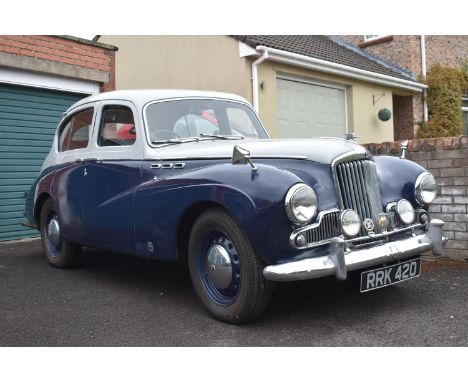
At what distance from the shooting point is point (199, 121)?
4754mm

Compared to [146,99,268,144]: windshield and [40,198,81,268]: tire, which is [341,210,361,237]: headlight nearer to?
[146,99,268,144]: windshield

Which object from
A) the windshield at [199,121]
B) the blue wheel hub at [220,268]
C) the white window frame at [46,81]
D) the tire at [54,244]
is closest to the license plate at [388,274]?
the blue wheel hub at [220,268]

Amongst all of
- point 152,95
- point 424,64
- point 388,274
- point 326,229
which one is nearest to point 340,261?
point 326,229

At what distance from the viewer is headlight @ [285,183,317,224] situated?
320cm

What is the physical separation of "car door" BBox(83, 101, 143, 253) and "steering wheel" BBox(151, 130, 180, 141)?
122mm

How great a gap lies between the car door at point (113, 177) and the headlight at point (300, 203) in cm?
162

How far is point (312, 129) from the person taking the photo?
11445mm

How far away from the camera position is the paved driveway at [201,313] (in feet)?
10.8

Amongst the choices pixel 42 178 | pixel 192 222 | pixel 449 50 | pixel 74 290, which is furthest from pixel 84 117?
pixel 449 50

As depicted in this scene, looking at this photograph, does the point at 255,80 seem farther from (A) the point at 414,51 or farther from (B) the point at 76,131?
(A) the point at 414,51

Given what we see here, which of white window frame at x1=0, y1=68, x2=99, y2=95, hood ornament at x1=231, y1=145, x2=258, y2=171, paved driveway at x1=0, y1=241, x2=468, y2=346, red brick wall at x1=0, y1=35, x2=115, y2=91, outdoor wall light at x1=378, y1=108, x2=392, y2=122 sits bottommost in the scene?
paved driveway at x1=0, y1=241, x2=468, y2=346

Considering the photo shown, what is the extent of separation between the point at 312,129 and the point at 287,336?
8581 mm

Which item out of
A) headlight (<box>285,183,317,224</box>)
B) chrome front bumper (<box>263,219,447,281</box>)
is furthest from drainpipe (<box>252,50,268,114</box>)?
headlight (<box>285,183,317,224</box>)

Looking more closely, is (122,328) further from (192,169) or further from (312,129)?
(312,129)
